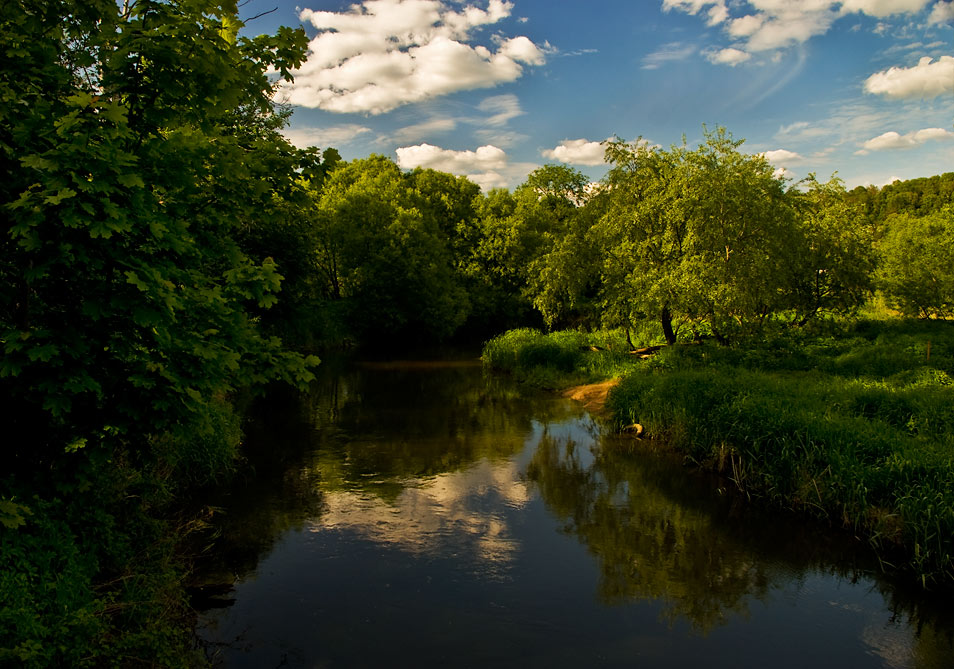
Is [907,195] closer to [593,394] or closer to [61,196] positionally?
[593,394]

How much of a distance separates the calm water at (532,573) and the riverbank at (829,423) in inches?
27.6

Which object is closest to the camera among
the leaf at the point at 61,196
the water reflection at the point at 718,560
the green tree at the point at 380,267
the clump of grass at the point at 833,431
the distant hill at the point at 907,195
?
the leaf at the point at 61,196

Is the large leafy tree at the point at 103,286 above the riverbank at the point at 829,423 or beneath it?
above

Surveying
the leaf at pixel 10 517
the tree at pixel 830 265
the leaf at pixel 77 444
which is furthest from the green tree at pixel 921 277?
the leaf at pixel 10 517

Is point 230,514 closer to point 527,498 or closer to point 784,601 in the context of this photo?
point 527,498

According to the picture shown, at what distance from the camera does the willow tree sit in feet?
77.7

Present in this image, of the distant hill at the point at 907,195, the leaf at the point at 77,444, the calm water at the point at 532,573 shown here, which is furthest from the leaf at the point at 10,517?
the distant hill at the point at 907,195

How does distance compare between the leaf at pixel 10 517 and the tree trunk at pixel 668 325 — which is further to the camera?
the tree trunk at pixel 668 325

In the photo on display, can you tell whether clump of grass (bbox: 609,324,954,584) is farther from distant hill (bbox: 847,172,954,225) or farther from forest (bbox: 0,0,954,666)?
distant hill (bbox: 847,172,954,225)

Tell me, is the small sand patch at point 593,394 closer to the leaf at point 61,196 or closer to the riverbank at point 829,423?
the riverbank at point 829,423

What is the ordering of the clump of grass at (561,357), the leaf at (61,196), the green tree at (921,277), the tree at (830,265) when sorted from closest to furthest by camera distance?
the leaf at (61,196)
the tree at (830,265)
the clump of grass at (561,357)
the green tree at (921,277)

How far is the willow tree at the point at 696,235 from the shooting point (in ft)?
77.7

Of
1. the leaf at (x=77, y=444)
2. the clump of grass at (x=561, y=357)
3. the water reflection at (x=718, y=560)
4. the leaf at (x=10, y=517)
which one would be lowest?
the water reflection at (x=718, y=560)

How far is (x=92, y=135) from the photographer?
18.7ft
